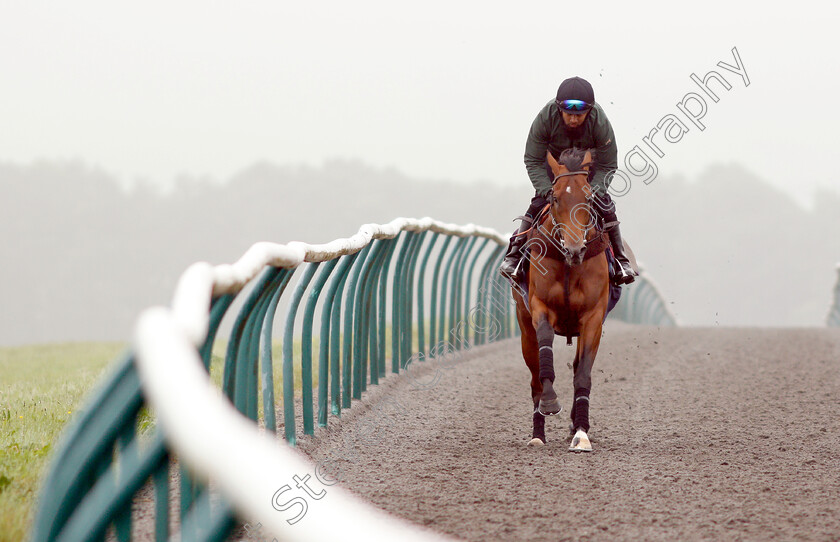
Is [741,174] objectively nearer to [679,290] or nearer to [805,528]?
[679,290]

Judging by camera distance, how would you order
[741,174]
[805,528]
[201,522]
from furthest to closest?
1. [741,174]
2. [805,528]
3. [201,522]

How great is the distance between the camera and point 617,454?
7.44 meters

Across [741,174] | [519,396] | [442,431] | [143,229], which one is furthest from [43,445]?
[741,174]

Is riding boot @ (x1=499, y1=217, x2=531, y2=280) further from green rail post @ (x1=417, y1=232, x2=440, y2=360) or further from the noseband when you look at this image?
green rail post @ (x1=417, y1=232, x2=440, y2=360)

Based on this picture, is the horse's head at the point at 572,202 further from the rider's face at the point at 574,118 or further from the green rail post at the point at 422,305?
the green rail post at the point at 422,305

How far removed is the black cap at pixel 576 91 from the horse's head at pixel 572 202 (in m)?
0.36

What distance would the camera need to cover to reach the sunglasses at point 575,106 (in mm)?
7762

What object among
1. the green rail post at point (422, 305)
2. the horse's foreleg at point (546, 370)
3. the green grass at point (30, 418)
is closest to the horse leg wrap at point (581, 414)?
the horse's foreleg at point (546, 370)

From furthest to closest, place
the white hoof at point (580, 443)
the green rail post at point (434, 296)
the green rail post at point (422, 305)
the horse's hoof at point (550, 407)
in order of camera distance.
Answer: the green rail post at point (434, 296) < the green rail post at point (422, 305) < the horse's hoof at point (550, 407) < the white hoof at point (580, 443)

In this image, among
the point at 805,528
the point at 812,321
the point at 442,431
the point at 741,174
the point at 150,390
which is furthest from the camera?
the point at 741,174

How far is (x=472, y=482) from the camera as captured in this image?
649 centimetres

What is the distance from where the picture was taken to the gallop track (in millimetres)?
5578

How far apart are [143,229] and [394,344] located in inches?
2915

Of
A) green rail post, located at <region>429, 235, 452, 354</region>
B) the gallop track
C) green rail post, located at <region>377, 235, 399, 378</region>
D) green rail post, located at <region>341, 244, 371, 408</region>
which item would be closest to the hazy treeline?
green rail post, located at <region>429, 235, 452, 354</region>
